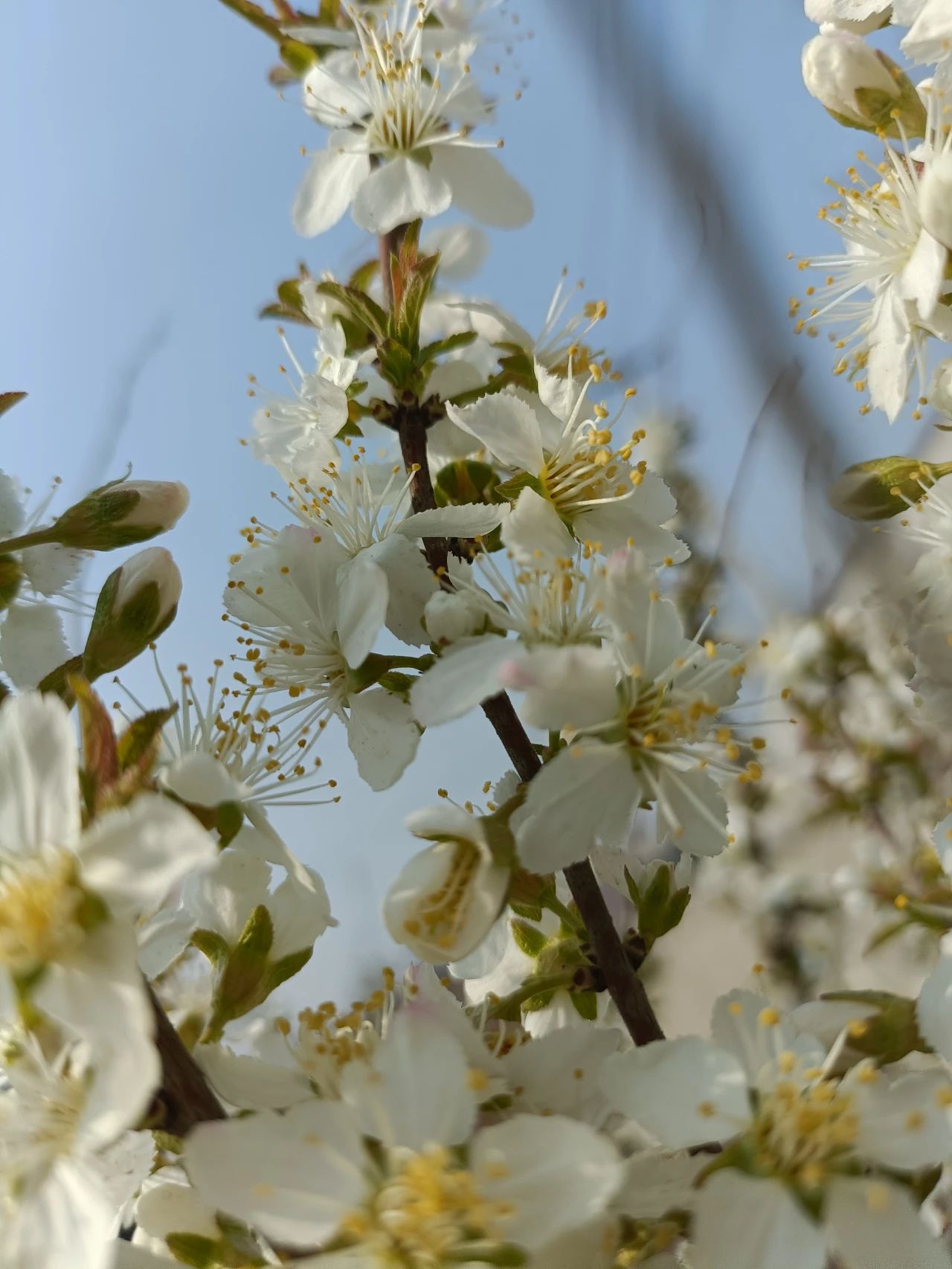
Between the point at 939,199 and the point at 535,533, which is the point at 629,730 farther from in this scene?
the point at 939,199

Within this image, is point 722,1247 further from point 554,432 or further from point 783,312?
point 783,312

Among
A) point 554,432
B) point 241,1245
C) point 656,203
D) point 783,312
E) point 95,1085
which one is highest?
point 656,203

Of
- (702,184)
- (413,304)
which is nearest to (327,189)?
(413,304)

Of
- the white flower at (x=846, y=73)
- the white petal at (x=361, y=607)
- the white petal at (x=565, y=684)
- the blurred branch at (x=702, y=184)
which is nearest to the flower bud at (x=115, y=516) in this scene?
the white petal at (x=361, y=607)

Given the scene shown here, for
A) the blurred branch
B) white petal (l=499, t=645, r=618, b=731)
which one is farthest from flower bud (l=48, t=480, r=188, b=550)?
the blurred branch

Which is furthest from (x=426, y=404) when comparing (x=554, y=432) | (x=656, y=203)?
A: (x=656, y=203)

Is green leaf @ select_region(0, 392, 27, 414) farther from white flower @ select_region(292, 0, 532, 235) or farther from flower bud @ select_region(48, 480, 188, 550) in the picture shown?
white flower @ select_region(292, 0, 532, 235)
